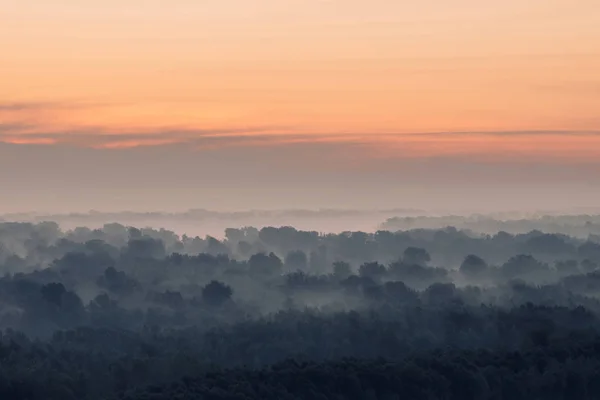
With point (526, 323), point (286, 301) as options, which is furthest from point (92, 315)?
point (526, 323)

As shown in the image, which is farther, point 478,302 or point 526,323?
point 478,302

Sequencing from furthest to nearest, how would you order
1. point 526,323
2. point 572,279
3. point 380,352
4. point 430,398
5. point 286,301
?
point 572,279
point 286,301
point 526,323
point 380,352
point 430,398

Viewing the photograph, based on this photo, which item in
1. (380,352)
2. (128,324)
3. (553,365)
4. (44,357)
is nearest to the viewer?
(553,365)

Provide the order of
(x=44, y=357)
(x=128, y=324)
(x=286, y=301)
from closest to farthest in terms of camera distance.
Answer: (x=44, y=357) < (x=128, y=324) < (x=286, y=301)

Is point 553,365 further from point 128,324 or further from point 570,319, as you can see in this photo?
point 128,324

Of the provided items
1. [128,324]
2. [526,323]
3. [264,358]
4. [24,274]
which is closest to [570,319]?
[526,323]

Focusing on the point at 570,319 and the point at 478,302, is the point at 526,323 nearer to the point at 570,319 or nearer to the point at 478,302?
the point at 570,319

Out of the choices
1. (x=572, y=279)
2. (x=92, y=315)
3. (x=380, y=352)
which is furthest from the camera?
(x=572, y=279)

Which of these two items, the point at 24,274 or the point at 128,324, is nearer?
the point at 128,324
